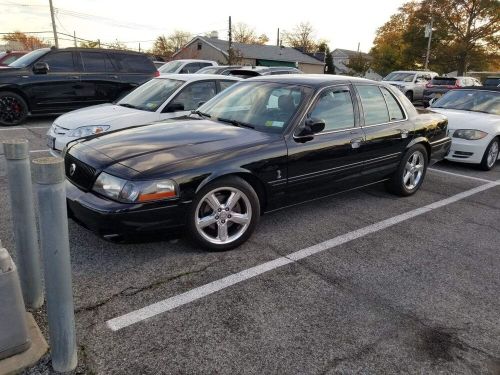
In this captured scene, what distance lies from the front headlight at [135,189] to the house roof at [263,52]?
154 feet

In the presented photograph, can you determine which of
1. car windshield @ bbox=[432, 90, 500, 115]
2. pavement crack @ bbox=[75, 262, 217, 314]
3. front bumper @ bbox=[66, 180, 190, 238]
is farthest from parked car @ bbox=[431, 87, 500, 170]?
front bumper @ bbox=[66, 180, 190, 238]

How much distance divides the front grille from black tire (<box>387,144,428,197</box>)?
12.1 feet

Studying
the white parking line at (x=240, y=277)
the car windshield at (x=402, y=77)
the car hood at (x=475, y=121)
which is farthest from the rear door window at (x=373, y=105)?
the car windshield at (x=402, y=77)

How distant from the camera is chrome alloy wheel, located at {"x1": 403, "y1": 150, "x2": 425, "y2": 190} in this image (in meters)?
5.56

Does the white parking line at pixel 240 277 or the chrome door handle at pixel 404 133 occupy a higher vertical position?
the chrome door handle at pixel 404 133

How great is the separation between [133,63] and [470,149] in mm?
8022

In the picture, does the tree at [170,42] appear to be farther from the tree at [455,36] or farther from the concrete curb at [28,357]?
the concrete curb at [28,357]

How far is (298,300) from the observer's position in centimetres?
308

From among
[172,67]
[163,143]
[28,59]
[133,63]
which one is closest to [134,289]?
[163,143]

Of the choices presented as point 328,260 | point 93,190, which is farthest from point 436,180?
point 93,190

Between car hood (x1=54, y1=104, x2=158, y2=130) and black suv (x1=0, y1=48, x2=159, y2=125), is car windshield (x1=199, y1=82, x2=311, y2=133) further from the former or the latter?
black suv (x1=0, y1=48, x2=159, y2=125)

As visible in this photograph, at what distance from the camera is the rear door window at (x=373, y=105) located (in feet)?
16.1

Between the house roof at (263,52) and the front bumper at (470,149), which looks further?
the house roof at (263,52)

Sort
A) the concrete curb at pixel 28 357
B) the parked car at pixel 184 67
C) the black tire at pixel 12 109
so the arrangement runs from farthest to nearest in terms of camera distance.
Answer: the parked car at pixel 184 67, the black tire at pixel 12 109, the concrete curb at pixel 28 357
